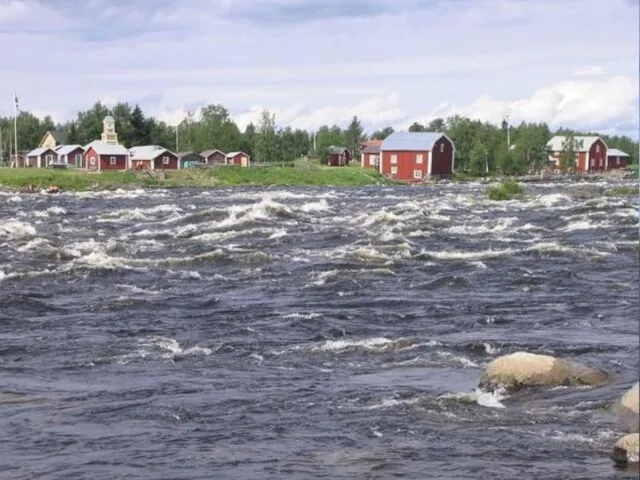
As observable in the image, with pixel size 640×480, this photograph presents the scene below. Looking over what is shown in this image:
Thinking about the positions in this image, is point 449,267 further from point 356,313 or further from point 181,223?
point 181,223

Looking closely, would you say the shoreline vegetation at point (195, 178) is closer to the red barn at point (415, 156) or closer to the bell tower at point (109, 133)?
the red barn at point (415, 156)

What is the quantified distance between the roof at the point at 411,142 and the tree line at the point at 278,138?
9.72 m

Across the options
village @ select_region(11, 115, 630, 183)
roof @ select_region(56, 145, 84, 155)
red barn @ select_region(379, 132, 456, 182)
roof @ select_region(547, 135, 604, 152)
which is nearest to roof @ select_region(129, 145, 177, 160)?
village @ select_region(11, 115, 630, 183)

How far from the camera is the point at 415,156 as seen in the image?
4409 inches

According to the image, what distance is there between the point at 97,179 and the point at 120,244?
56042 mm

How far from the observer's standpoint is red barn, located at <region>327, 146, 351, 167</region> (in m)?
140

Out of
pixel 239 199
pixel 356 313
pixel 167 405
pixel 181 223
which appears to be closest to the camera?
pixel 167 405

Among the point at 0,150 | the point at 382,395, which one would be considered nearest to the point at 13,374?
the point at 382,395

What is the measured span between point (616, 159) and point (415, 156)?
53.8 m

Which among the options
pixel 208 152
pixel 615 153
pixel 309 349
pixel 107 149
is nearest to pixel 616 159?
pixel 615 153

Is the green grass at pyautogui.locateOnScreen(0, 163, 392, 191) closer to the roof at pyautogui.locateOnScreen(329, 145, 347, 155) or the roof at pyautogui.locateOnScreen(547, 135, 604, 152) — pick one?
the roof at pyautogui.locateOnScreen(329, 145, 347, 155)

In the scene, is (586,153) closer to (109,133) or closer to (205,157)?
(205,157)

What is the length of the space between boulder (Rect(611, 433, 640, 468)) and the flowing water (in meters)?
0.13

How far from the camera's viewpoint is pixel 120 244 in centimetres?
3619
